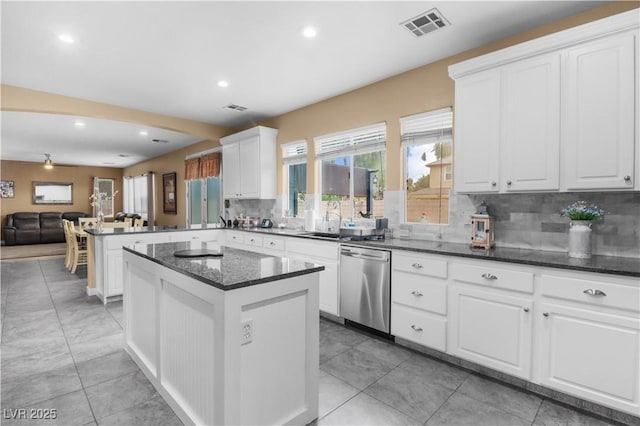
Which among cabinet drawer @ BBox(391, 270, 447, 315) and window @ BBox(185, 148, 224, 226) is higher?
window @ BBox(185, 148, 224, 226)

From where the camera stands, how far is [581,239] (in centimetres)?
223

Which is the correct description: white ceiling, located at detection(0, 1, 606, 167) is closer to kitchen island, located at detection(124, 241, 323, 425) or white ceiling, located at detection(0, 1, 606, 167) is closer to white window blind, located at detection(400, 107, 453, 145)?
white window blind, located at detection(400, 107, 453, 145)

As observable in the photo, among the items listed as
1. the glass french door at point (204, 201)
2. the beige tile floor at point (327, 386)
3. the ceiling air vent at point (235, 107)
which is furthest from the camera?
the glass french door at point (204, 201)

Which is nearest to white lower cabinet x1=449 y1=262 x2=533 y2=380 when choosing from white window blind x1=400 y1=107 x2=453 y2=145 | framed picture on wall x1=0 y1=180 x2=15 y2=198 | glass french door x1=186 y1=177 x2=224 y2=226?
white window blind x1=400 y1=107 x2=453 y2=145

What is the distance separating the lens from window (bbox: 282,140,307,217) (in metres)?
4.85

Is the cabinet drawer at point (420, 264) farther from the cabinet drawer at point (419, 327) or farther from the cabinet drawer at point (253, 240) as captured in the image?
the cabinet drawer at point (253, 240)

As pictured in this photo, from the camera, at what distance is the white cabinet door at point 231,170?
5527 mm

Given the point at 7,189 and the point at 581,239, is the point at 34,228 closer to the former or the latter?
the point at 7,189

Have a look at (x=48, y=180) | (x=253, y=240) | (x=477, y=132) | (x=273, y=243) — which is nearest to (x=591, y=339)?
(x=477, y=132)

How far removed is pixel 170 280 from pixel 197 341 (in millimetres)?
428

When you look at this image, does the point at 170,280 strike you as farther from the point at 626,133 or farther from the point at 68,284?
the point at 68,284

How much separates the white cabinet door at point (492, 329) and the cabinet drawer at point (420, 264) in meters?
0.18

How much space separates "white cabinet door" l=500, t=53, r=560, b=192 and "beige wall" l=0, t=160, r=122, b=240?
12.9m

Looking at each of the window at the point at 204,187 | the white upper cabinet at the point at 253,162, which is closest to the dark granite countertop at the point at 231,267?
the white upper cabinet at the point at 253,162
